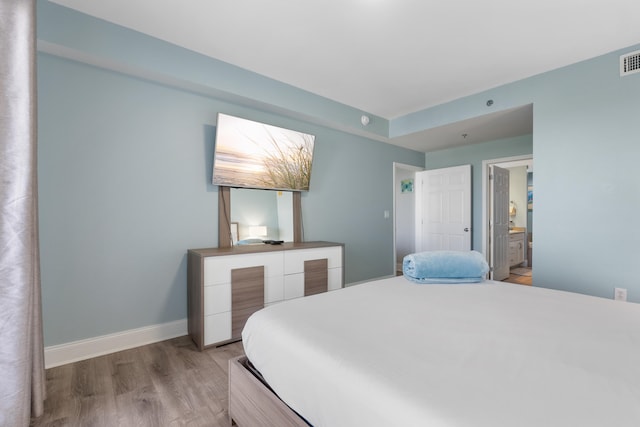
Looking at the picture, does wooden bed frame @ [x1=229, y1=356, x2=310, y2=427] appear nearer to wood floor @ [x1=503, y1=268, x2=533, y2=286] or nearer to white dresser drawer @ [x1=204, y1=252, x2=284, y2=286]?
white dresser drawer @ [x1=204, y1=252, x2=284, y2=286]

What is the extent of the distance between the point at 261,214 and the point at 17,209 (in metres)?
1.95

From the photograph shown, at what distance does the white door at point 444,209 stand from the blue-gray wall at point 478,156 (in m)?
0.12

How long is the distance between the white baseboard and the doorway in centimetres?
434

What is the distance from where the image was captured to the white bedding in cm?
74

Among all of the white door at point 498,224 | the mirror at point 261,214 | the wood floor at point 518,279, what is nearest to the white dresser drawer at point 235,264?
the mirror at point 261,214

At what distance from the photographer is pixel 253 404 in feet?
4.17

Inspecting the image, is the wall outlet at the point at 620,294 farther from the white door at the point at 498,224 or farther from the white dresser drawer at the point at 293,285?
the white dresser drawer at the point at 293,285

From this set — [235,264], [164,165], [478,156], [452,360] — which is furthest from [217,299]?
[478,156]

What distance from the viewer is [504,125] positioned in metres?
3.74

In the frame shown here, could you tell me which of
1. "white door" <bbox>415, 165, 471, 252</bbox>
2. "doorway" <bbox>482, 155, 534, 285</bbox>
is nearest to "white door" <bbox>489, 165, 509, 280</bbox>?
"doorway" <bbox>482, 155, 534, 285</bbox>

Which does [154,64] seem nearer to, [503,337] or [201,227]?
[201,227]

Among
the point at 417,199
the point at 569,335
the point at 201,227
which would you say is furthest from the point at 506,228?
the point at 201,227

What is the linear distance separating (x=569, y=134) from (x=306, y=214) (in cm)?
276

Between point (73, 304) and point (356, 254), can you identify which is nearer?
point (73, 304)
